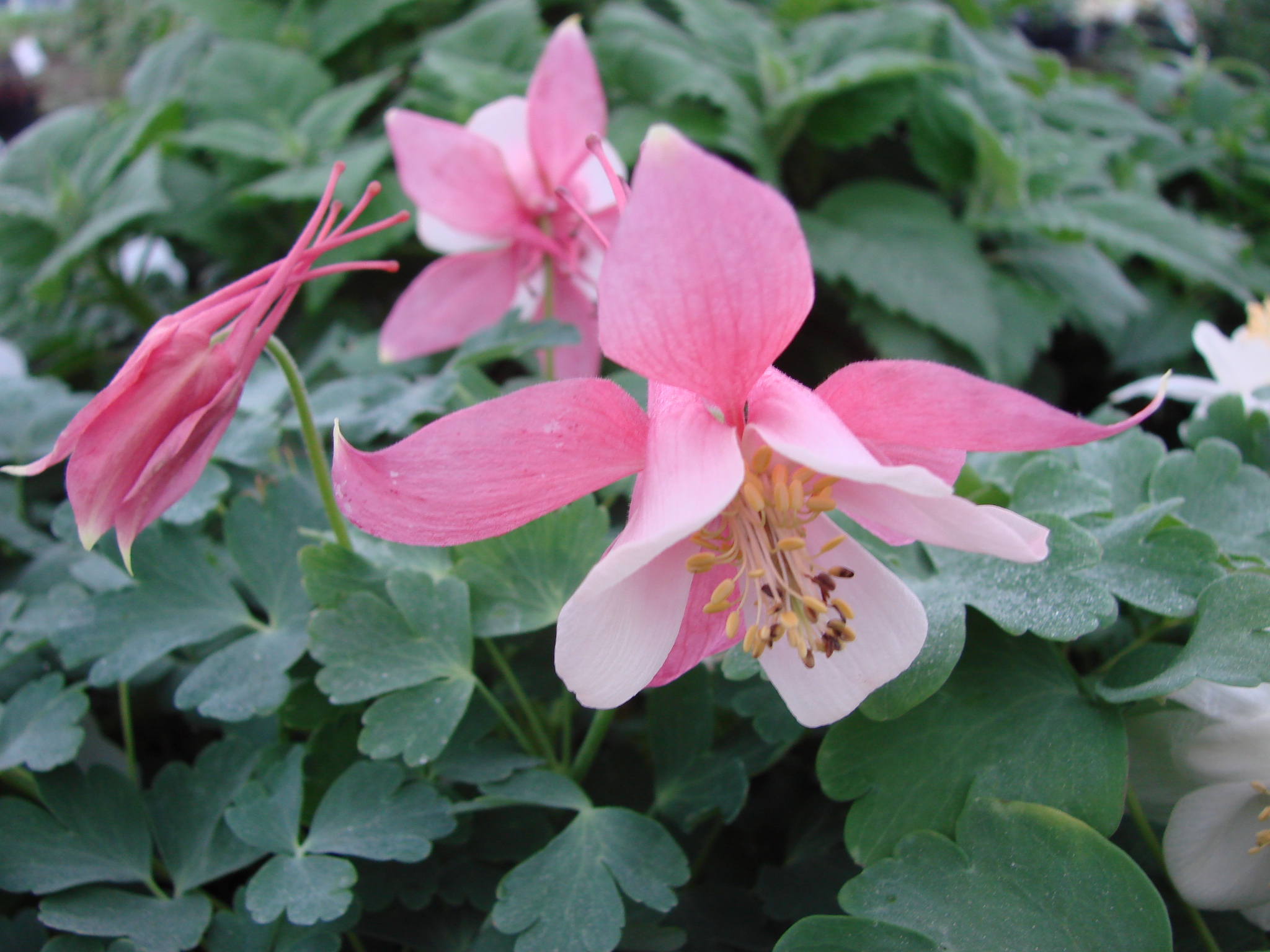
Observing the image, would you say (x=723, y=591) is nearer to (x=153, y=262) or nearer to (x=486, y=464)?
→ (x=486, y=464)

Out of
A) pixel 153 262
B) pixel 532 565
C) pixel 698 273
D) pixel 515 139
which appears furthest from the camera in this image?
pixel 153 262

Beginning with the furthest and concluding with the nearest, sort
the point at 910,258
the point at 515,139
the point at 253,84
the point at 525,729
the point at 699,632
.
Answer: the point at 253,84
the point at 910,258
the point at 515,139
the point at 525,729
the point at 699,632

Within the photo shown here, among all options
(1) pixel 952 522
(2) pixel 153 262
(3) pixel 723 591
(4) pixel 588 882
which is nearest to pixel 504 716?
(4) pixel 588 882

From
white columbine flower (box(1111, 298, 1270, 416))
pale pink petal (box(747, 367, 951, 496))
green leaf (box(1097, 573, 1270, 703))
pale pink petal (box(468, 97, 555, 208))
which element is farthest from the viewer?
pale pink petal (box(468, 97, 555, 208))

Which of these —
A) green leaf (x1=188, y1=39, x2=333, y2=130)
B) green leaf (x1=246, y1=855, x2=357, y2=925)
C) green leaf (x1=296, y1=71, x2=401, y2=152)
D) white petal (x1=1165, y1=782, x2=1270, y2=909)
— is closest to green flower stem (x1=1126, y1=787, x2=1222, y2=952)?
white petal (x1=1165, y1=782, x2=1270, y2=909)

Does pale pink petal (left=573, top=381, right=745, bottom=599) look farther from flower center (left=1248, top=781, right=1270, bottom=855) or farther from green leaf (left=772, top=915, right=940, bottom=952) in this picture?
flower center (left=1248, top=781, right=1270, bottom=855)

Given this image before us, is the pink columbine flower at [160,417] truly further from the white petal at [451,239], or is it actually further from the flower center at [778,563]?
the white petal at [451,239]

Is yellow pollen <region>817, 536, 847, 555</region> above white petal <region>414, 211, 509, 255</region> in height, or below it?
above
